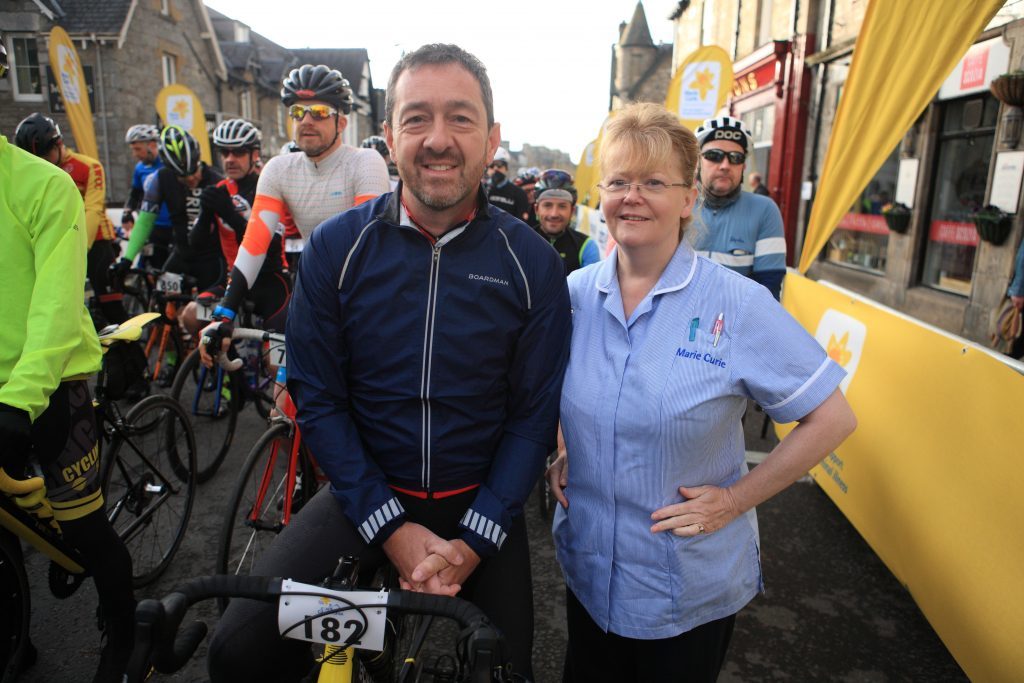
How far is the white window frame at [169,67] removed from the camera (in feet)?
95.0

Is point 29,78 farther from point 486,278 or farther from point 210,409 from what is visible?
point 486,278

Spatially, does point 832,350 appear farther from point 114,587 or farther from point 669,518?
point 114,587

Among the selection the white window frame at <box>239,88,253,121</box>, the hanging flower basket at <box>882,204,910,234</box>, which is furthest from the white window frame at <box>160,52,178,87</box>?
the hanging flower basket at <box>882,204,910,234</box>

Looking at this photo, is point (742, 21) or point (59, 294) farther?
point (742, 21)

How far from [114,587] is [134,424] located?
1.10 meters

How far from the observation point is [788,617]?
343 cm

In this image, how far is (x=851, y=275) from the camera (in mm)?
13406

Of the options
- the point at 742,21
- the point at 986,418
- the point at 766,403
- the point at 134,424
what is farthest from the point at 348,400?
the point at 742,21

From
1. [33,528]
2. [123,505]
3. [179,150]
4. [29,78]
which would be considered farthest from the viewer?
[29,78]

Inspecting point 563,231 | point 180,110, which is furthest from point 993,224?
point 180,110

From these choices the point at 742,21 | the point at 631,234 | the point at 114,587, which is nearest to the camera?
the point at 631,234

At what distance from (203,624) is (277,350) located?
2.48 meters

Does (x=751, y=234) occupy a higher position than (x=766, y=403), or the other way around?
(x=751, y=234)

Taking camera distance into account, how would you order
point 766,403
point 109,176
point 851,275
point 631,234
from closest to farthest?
point 766,403
point 631,234
point 851,275
point 109,176
